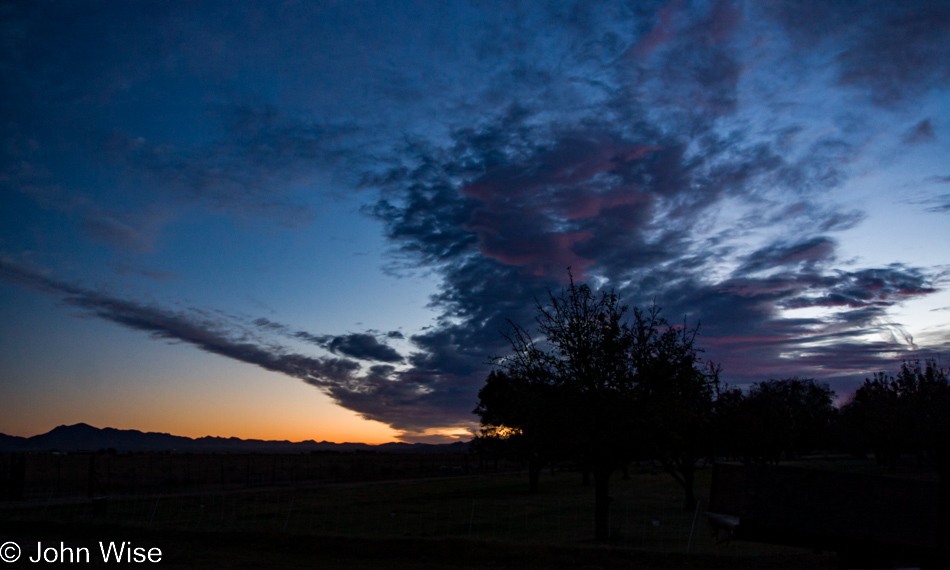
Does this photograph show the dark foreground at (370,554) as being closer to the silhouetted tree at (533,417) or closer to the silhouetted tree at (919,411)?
the silhouetted tree at (533,417)

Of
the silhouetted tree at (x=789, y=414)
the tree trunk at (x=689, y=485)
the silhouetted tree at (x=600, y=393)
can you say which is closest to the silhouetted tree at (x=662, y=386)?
the silhouetted tree at (x=600, y=393)

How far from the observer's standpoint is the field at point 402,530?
17266mm

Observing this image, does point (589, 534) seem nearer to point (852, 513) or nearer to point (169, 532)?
point (169, 532)

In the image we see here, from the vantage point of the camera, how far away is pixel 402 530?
87.6 feet

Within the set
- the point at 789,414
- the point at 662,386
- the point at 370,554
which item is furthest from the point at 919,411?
the point at 370,554

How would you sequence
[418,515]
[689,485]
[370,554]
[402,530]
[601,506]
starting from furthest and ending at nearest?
[689,485], [418,515], [402,530], [601,506], [370,554]

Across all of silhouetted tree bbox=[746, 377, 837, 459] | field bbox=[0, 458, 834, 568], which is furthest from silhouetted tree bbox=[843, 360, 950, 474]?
field bbox=[0, 458, 834, 568]

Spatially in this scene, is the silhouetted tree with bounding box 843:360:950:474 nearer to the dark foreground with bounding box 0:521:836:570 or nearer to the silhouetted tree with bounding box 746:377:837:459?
the silhouetted tree with bounding box 746:377:837:459

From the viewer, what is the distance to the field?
1727cm

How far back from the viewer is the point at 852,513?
518cm

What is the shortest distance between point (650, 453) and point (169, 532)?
57.3 ft

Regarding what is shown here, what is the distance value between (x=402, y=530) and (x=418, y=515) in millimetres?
6735

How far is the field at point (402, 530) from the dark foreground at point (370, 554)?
0.05 metres

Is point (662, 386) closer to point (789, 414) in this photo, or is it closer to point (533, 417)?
point (533, 417)
